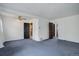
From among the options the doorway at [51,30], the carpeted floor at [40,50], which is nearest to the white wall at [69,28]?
the doorway at [51,30]

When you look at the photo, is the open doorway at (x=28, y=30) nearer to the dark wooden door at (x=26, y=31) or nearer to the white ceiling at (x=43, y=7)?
the dark wooden door at (x=26, y=31)

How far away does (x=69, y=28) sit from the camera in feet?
17.5

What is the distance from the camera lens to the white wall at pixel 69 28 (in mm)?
4887

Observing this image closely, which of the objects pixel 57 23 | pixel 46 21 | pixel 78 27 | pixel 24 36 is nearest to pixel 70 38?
pixel 78 27

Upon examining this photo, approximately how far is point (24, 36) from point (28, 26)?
1007 millimetres

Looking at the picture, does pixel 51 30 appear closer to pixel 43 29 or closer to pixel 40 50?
pixel 43 29

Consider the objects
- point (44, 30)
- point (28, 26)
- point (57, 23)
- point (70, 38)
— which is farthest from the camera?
point (28, 26)

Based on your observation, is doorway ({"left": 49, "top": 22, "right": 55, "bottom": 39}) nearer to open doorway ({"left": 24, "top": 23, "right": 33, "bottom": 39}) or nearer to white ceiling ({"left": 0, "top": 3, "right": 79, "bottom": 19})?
open doorway ({"left": 24, "top": 23, "right": 33, "bottom": 39})

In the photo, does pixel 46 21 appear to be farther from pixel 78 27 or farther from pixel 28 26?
pixel 78 27

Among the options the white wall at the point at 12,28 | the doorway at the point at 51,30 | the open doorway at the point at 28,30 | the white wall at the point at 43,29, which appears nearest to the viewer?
the white wall at the point at 12,28

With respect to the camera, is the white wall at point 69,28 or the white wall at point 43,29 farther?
the white wall at point 43,29

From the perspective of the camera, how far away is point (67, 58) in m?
1.41

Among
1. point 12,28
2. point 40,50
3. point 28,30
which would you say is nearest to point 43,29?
point 28,30

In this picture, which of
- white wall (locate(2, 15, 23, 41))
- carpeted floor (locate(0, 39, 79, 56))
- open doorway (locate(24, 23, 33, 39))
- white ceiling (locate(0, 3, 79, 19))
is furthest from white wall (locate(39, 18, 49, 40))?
white ceiling (locate(0, 3, 79, 19))
